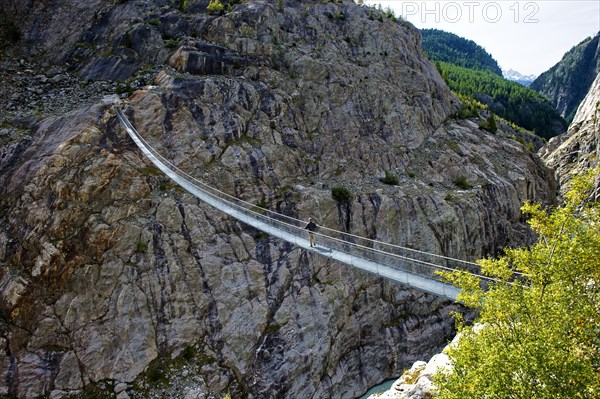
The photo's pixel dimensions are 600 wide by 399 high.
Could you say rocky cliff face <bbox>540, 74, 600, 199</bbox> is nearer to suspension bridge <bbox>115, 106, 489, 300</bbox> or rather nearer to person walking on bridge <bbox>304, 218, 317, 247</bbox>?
suspension bridge <bbox>115, 106, 489, 300</bbox>

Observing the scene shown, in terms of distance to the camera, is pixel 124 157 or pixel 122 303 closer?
pixel 122 303

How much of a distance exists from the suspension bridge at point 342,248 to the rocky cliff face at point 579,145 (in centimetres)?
5126

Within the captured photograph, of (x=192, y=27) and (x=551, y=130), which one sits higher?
(x=192, y=27)

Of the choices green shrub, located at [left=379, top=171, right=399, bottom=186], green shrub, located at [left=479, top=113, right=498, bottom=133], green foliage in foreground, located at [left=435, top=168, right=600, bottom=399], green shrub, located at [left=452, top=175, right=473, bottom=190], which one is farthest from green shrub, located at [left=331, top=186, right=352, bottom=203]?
green shrub, located at [left=479, top=113, right=498, bottom=133]

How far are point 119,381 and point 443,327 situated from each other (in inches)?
932

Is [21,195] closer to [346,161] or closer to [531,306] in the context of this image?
[346,161]

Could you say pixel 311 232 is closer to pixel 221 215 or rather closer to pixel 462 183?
pixel 221 215

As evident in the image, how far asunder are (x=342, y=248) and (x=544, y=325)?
476 inches

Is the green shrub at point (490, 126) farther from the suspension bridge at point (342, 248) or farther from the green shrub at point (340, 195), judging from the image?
the suspension bridge at point (342, 248)

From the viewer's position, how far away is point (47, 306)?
913 inches

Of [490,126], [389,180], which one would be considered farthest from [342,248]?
[490,126]

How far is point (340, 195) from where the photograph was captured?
32.8 m

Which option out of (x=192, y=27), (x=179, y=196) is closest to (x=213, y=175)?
(x=179, y=196)

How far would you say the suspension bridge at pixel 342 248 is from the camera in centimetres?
1623
